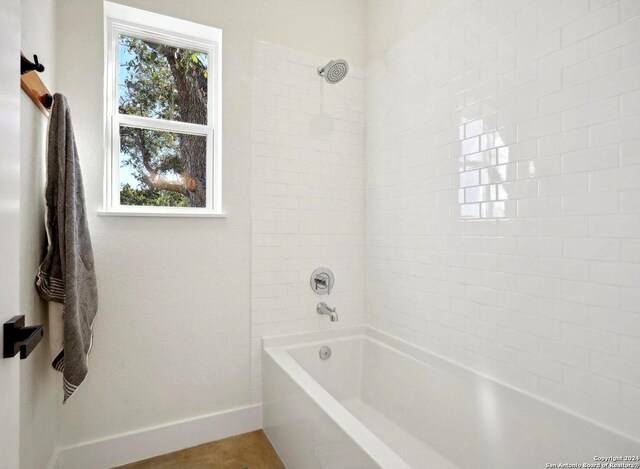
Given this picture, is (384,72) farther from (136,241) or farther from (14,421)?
(14,421)

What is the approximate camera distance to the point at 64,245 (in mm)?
1407

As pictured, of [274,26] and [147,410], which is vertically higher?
[274,26]

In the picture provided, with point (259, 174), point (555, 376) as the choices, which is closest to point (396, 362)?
point (555, 376)

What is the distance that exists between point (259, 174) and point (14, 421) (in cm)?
164

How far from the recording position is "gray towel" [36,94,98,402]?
139cm

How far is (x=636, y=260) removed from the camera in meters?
1.18

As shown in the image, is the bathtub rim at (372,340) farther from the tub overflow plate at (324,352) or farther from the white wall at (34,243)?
the white wall at (34,243)

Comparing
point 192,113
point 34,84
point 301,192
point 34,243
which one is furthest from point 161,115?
point 34,243

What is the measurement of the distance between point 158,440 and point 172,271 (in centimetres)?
94

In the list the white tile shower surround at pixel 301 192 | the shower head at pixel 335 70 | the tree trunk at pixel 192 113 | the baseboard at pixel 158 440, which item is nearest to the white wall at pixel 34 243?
→ the baseboard at pixel 158 440

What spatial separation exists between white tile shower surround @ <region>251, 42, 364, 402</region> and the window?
303mm

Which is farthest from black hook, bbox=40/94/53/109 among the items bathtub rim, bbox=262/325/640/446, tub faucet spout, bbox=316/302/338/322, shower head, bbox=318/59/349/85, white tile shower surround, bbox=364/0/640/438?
tub faucet spout, bbox=316/302/338/322

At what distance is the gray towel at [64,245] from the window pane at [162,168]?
58cm

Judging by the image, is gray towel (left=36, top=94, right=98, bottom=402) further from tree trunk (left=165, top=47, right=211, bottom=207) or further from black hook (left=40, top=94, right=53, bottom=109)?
tree trunk (left=165, top=47, right=211, bottom=207)
